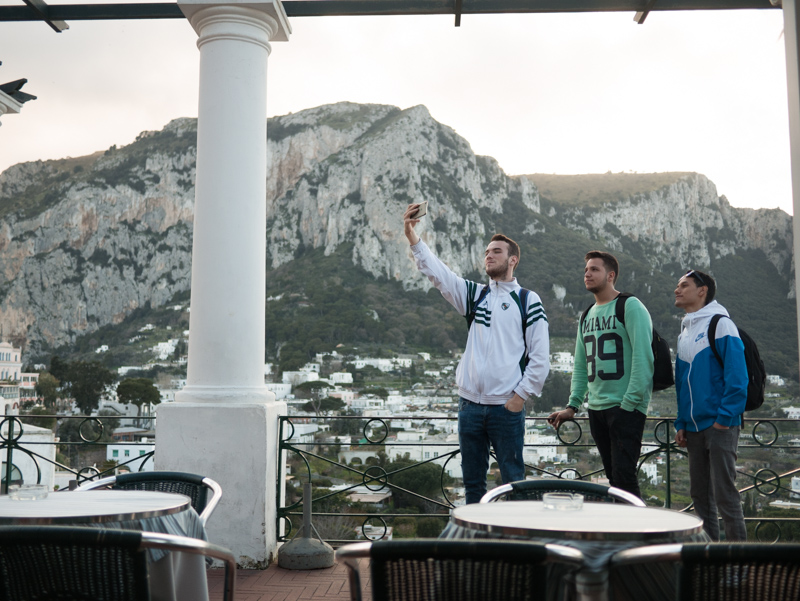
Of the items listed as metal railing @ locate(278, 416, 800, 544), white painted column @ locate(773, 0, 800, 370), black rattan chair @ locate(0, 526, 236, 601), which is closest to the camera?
black rattan chair @ locate(0, 526, 236, 601)

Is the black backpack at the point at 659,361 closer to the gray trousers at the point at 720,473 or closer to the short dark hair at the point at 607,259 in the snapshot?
the short dark hair at the point at 607,259

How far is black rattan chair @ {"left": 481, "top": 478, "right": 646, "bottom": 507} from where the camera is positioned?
Answer: 233 cm

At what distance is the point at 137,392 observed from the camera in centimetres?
2753

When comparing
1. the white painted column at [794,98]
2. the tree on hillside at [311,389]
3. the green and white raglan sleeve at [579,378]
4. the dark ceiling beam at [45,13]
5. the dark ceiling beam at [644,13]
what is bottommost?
the tree on hillside at [311,389]

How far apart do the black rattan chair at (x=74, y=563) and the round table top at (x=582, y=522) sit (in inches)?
28.5

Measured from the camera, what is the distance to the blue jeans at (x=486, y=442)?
3.04 meters

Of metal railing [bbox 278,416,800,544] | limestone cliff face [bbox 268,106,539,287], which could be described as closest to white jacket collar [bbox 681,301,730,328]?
metal railing [bbox 278,416,800,544]

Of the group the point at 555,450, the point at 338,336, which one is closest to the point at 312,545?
the point at 555,450

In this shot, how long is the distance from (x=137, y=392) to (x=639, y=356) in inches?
1083

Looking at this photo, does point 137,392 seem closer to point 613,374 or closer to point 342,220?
point 342,220

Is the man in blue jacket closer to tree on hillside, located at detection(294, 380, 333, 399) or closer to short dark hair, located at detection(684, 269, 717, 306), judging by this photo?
short dark hair, located at detection(684, 269, 717, 306)

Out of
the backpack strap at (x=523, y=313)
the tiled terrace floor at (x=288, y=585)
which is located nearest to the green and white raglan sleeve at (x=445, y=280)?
the backpack strap at (x=523, y=313)

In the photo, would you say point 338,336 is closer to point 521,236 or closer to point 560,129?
point 521,236

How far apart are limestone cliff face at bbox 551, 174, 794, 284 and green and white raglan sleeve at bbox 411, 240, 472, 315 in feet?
110
